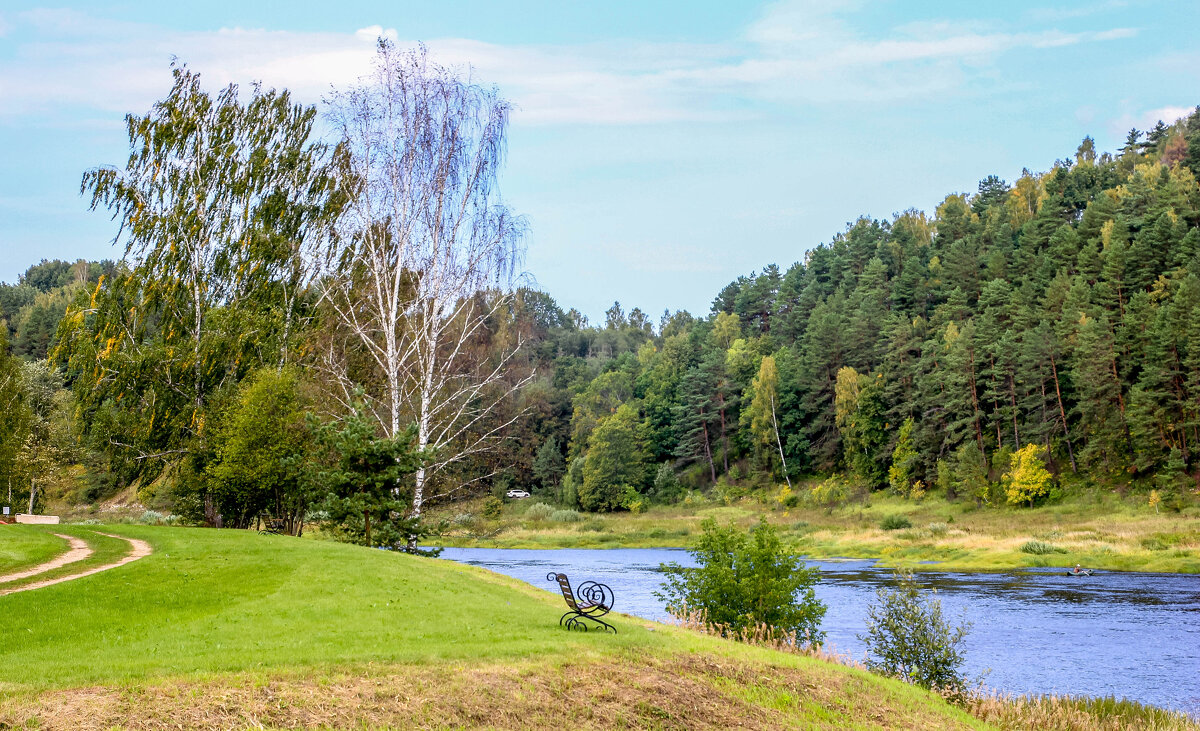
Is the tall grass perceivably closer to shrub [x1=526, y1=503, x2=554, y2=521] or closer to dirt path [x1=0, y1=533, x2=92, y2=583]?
dirt path [x1=0, y1=533, x2=92, y2=583]

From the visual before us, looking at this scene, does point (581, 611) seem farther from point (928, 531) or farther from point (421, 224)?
point (928, 531)

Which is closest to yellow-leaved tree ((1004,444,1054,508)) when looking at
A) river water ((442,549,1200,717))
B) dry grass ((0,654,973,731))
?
river water ((442,549,1200,717))

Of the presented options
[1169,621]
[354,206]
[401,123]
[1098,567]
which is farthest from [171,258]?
[1098,567]

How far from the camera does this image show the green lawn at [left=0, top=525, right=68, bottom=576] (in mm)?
17219

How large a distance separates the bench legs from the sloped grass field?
11.5 inches

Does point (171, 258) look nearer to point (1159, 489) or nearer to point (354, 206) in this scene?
point (354, 206)

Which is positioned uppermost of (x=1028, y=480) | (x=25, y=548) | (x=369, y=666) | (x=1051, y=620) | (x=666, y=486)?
(x=1028, y=480)

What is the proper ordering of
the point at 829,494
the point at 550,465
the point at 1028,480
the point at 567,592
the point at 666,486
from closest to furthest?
the point at 567,592
the point at 1028,480
the point at 829,494
the point at 666,486
the point at 550,465

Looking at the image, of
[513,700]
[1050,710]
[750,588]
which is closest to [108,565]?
[513,700]

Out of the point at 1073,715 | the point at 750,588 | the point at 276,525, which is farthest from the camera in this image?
the point at 276,525

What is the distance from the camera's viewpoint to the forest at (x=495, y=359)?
1143 inches

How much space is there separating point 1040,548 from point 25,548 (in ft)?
147

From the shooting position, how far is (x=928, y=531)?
58406 mm

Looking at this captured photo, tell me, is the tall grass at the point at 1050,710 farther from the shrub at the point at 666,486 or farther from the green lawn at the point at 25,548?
the shrub at the point at 666,486
